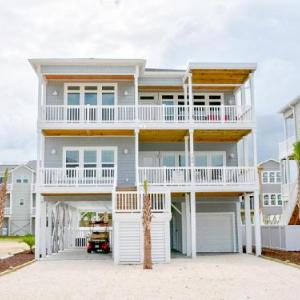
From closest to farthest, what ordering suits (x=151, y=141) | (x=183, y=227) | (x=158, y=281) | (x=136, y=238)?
(x=158, y=281), (x=136, y=238), (x=183, y=227), (x=151, y=141)

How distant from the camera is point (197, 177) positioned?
2694 centimetres

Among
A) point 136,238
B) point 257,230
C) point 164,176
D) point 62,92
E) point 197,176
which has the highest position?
point 62,92

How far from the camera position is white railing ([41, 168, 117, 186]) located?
1005 inches

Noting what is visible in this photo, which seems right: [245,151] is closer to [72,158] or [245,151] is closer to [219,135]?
[219,135]

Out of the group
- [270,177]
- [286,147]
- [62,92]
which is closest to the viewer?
[62,92]

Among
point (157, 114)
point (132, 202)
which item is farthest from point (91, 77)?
point (132, 202)

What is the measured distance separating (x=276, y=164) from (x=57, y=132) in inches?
1433

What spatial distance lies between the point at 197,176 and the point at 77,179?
621 cm

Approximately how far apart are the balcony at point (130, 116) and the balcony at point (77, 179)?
2.36 m

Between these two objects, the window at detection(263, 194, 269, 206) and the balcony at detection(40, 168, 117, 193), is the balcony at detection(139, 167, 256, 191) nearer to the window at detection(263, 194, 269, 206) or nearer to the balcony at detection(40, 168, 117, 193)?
the balcony at detection(40, 168, 117, 193)

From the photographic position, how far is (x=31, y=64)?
26.8 metres

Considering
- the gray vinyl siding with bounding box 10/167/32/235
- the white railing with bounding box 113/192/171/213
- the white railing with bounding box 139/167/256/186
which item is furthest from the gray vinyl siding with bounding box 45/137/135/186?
the gray vinyl siding with bounding box 10/167/32/235

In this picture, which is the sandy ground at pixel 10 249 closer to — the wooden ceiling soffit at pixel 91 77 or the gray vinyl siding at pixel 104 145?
the gray vinyl siding at pixel 104 145

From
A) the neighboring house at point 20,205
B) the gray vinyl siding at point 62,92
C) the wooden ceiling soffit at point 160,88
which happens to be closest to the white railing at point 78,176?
the gray vinyl siding at point 62,92
